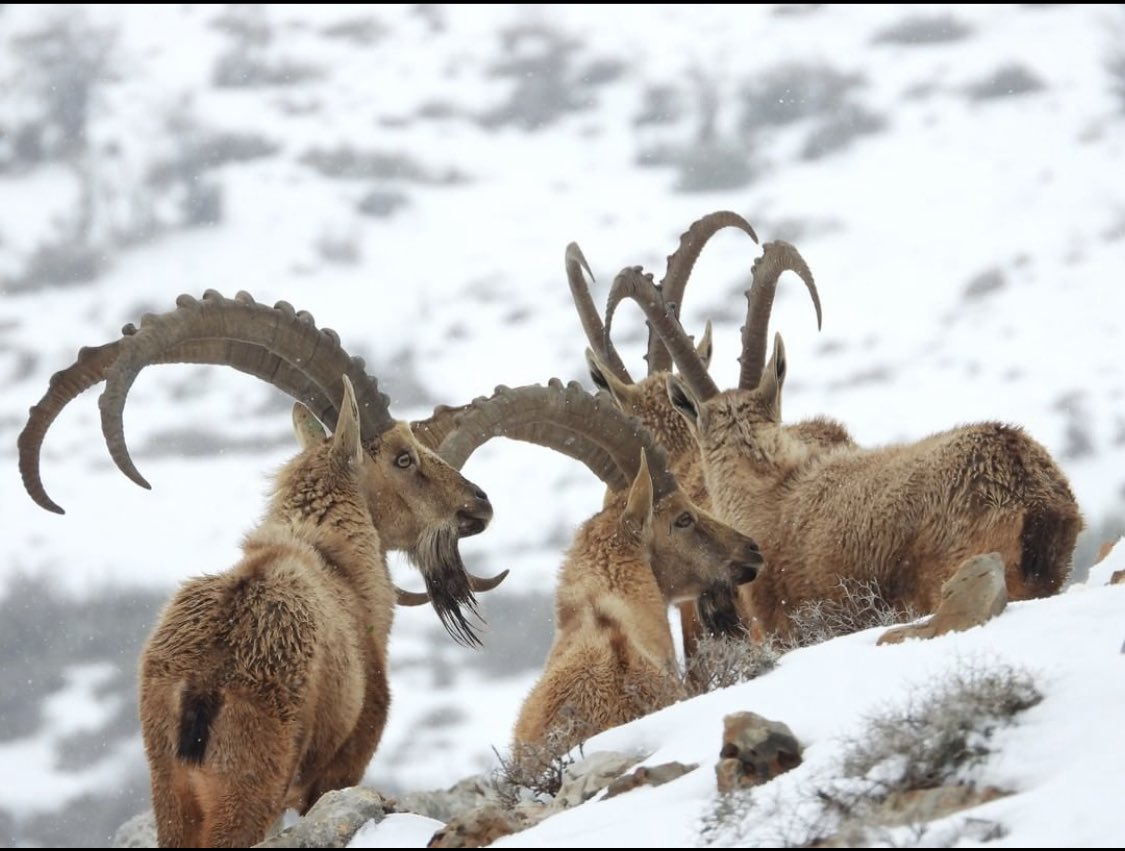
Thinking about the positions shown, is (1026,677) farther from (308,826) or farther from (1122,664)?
(308,826)

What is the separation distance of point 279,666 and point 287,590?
20.9 inches

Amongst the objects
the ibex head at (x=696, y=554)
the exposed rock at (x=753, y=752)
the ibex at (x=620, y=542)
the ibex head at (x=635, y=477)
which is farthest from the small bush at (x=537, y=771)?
the ibex head at (x=696, y=554)

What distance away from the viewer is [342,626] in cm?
747

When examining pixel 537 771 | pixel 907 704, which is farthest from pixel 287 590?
pixel 907 704

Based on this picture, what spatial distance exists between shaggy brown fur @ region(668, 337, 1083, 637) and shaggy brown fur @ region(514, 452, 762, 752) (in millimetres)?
490

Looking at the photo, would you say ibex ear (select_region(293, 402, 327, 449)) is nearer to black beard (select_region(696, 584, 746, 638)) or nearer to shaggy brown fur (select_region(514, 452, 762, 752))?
shaggy brown fur (select_region(514, 452, 762, 752))

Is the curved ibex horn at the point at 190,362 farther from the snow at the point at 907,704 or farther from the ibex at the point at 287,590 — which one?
the snow at the point at 907,704

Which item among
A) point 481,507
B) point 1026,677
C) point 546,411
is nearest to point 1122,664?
point 1026,677

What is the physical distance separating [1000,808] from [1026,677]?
842mm

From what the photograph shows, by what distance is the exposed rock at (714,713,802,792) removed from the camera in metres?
5.43

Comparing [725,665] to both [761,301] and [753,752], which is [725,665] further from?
[761,301]

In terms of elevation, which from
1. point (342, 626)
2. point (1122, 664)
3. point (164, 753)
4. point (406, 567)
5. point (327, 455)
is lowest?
point (1122, 664)

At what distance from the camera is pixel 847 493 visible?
34.2 feet

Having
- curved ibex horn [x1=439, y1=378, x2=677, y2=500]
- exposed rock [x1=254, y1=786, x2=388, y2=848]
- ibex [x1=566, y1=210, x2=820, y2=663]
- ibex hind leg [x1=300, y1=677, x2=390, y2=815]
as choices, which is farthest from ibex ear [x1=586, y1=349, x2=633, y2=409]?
exposed rock [x1=254, y1=786, x2=388, y2=848]
